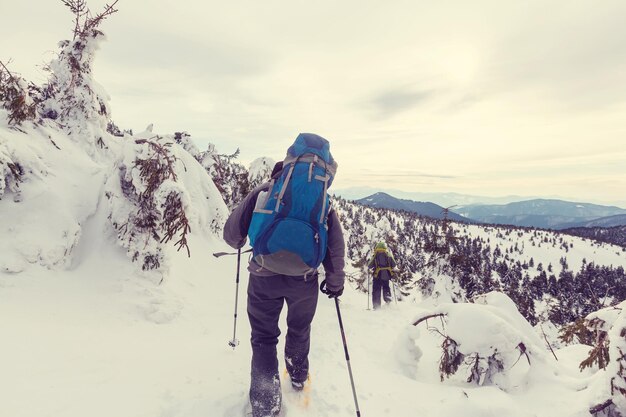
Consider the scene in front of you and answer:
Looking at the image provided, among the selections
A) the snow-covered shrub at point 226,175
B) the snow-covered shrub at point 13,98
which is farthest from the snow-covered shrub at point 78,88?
the snow-covered shrub at point 226,175

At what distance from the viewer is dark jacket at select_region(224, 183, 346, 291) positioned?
348 centimetres

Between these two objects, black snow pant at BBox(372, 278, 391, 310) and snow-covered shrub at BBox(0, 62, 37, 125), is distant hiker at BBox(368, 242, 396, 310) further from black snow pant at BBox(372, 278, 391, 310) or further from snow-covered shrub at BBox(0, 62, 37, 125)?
snow-covered shrub at BBox(0, 62, 37, 125)

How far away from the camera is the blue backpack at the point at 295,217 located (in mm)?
3033

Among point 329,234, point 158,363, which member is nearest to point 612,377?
point 329,234

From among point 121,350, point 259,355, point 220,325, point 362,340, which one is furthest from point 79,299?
point 362,340

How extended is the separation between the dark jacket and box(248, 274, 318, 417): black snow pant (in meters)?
0.25

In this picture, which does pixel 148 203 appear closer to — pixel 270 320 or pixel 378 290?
pixel 270 320

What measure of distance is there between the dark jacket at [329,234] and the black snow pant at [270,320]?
0.25 m

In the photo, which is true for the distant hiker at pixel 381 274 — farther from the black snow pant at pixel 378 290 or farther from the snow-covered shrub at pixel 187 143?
the snow-covered shrub at pixel 187 143

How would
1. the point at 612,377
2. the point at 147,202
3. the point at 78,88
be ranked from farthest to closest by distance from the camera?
the point at 78,88 < the point at 147,202 < the point at 612,377

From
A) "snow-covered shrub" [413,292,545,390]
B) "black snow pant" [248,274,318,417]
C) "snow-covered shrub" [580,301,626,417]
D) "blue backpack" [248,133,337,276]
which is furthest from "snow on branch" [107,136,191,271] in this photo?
"snow-covered shrub" [580,301,626,417]

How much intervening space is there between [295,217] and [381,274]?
9.10 m

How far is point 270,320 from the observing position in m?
3.36

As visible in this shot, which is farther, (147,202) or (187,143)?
(187,143)
